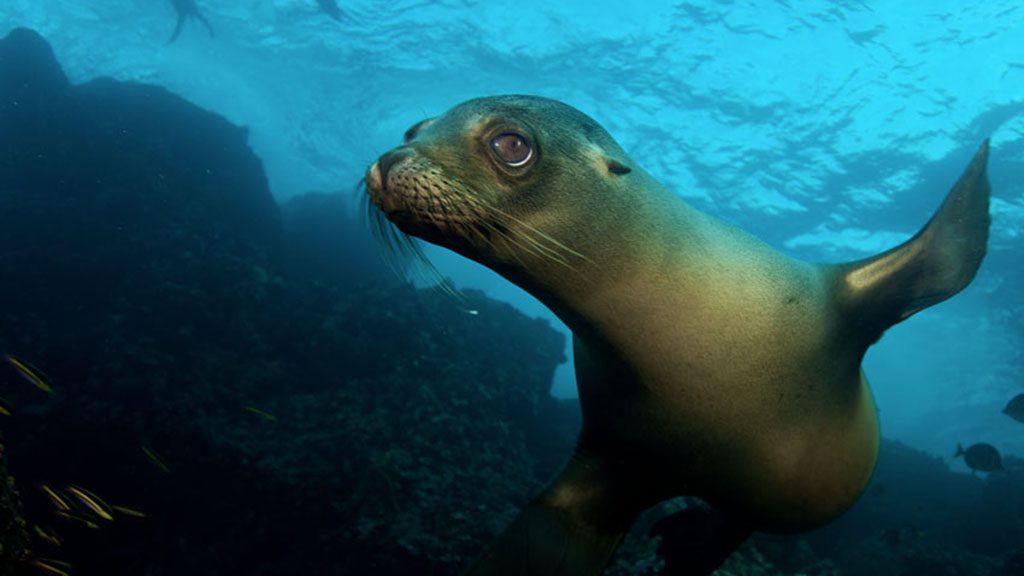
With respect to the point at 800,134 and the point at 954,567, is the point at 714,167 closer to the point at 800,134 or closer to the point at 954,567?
the point at 800,134

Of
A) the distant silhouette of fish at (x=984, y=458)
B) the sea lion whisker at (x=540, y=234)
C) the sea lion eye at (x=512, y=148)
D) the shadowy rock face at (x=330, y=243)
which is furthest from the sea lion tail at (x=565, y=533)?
the shadowy rock face at (x=330, y=243)

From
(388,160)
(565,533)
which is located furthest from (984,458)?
(388,160)

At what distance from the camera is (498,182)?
1.66 meters

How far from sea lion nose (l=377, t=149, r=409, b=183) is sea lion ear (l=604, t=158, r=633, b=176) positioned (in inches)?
28.4

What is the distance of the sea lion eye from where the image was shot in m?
1.68

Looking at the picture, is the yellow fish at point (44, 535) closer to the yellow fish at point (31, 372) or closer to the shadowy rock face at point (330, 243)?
the yellow fish at point (31, 372)

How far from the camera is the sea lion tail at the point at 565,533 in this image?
7.88 ft

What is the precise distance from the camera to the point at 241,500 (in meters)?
5.15

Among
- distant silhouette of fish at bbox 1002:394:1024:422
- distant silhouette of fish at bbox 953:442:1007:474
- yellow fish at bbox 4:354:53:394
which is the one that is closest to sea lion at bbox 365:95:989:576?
yellow fish at bbox 4:354:53:394

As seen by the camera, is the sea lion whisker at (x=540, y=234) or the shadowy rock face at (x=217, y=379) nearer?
the sea lion whisker at (x=540, y=234)

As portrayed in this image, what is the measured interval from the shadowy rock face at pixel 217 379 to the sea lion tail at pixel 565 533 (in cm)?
110

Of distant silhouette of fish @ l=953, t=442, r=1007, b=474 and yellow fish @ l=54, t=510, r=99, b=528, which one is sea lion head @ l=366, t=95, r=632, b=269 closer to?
yellow fish @ l=54, t=510, r=99, b=528

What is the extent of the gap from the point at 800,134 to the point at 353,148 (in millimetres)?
24748

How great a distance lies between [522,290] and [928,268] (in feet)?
31.6
